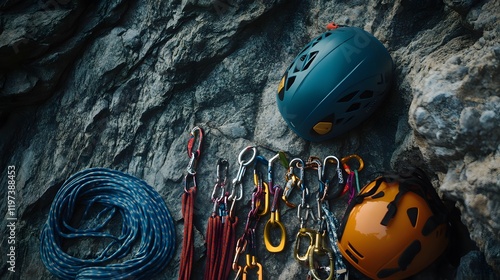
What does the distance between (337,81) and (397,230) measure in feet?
3.84

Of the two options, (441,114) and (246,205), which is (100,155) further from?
(441,114)

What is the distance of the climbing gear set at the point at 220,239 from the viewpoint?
3.94 meters

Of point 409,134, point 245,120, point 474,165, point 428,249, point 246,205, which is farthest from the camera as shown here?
point 245,120

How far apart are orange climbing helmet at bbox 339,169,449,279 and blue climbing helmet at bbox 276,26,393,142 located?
0.65 meters

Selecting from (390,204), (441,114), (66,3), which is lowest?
(390,204)

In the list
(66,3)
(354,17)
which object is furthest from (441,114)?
(66,3)

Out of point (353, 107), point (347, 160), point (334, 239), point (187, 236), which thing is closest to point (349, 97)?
point (353, 107)

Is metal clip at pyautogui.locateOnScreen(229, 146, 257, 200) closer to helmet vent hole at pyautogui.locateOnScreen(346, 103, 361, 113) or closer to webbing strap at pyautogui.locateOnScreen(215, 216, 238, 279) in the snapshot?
webbing strap at pyautogui.locateOnScreen(215, 216, 238, 279)

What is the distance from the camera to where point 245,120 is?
4.44 metres

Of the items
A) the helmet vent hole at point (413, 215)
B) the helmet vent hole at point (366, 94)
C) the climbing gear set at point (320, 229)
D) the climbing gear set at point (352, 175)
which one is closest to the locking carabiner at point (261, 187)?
the climbing gear set at point (320, 229)

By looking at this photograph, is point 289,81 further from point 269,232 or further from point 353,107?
point 269,232

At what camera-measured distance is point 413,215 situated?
347cm

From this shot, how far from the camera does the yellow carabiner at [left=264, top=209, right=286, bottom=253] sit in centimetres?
396

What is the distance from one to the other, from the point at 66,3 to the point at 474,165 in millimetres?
3727
